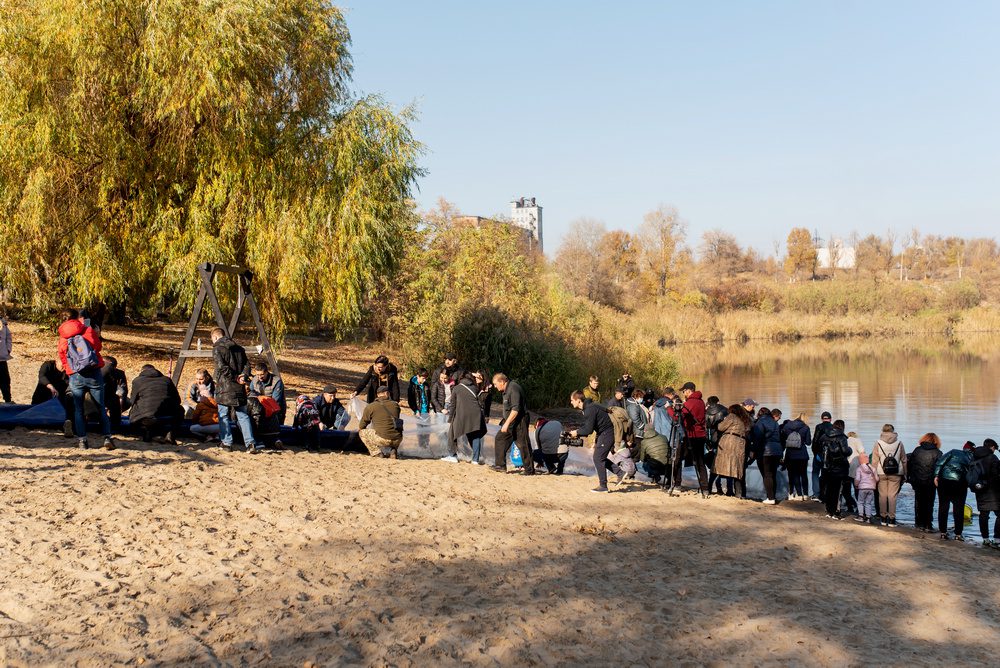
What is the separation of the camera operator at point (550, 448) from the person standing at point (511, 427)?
527mm

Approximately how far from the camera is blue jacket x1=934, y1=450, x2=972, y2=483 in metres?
12.7

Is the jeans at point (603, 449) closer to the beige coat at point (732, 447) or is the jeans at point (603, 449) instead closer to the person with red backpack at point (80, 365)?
the beige coat at point (732, 447)

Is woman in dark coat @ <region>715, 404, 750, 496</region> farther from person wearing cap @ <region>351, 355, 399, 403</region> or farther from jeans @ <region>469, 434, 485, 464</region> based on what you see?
person wearing cap @ <region>351, 355, 399, 403</region>

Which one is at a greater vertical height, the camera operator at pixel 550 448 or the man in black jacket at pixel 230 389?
the man in black jacket at pixel 230 389

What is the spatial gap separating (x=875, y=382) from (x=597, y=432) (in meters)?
Result: 32.6

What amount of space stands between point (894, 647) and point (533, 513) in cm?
472

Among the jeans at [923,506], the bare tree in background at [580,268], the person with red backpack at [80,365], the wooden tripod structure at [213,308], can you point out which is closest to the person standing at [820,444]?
the jeans at [923,506]

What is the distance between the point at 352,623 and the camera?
24.5 feet

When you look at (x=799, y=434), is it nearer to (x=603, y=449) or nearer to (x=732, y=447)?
(x=732, y=447)

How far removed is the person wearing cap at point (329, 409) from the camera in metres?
15.0

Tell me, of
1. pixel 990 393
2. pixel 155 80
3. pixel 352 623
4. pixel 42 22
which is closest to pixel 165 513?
pixel 352 623

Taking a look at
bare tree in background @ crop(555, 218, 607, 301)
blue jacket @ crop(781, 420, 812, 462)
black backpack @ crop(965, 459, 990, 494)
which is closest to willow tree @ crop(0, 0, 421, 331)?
blue jacket @ crop(781, 420, 812, 462)

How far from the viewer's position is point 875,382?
137 feet

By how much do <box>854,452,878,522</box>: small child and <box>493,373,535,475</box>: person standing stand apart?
4.93 metres
